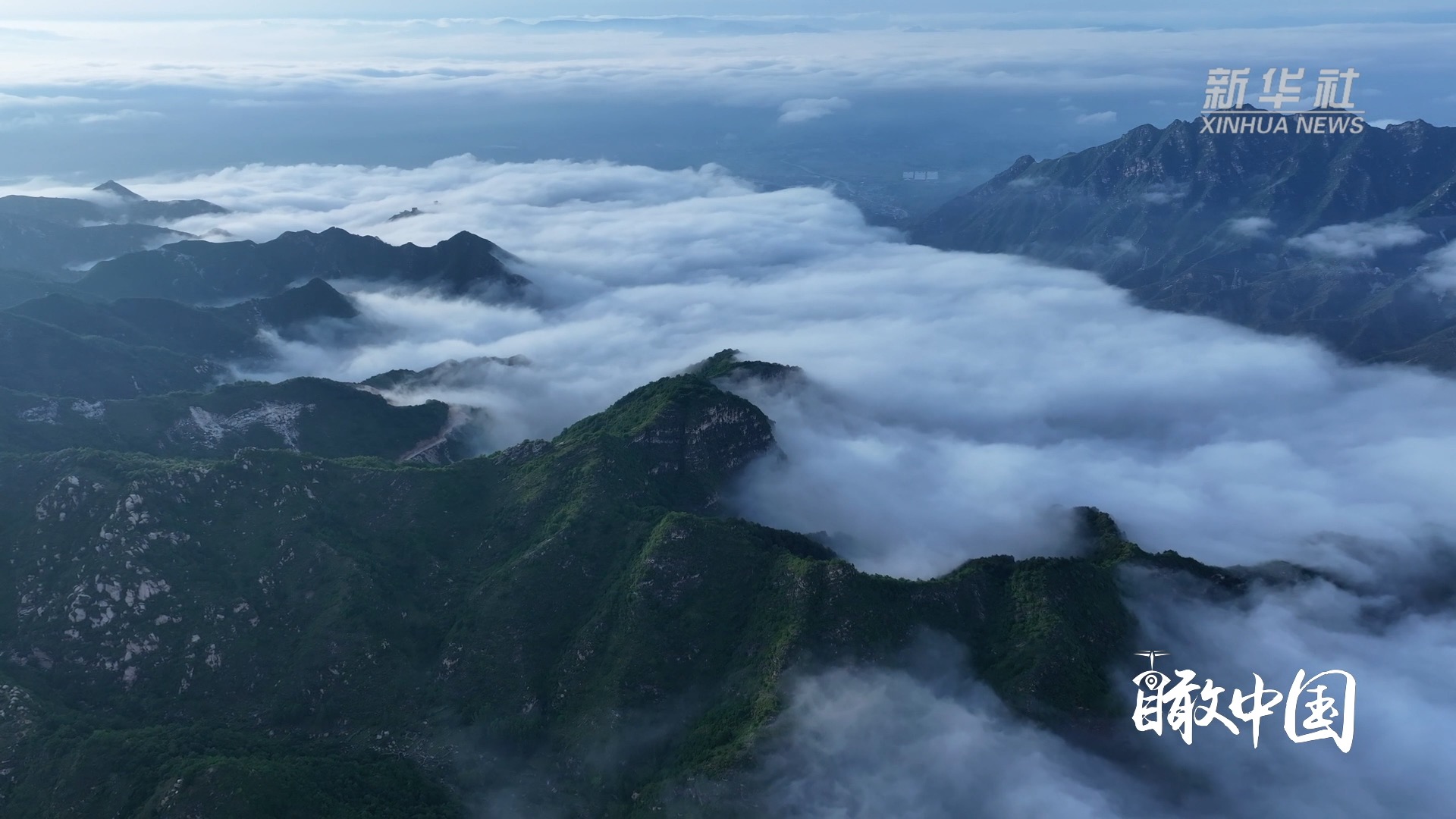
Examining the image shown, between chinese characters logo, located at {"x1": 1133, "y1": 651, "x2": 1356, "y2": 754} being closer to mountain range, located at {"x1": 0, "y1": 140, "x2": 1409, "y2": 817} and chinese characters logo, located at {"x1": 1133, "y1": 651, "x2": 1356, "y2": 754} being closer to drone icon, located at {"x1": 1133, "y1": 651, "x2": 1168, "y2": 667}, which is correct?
drone icon, located at {"x1": 1133, "y1": 651, "x2": 1168, "y2": 667}

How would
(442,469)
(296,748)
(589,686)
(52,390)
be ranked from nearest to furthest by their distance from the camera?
(296,748) → (589,686) → (442,469) → (52,390)

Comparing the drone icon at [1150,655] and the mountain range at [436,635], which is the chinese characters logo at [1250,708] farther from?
the mountain range at [436,635]

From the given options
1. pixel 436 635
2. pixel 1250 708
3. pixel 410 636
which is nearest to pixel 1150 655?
pixel 1250 708

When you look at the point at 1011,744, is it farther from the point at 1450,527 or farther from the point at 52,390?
the point at 52,390

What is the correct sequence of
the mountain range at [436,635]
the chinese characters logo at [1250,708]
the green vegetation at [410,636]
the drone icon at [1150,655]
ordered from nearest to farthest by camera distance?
the mountain range at [436,635] < the green vegetation at [410,636] < the chinese characters logo at [1250,708] < the drone icon at [1150,655]

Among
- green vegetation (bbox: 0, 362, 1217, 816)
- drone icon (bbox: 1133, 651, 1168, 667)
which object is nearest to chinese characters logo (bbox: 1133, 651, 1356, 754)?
drone icon (bbox: 1133, 651, 1168, 667)

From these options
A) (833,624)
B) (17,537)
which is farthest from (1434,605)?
(17,537)

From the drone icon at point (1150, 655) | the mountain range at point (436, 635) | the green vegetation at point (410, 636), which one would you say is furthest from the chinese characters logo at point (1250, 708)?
the green vegetation at point (410, 636)

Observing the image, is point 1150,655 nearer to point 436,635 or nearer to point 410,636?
point 436,635
